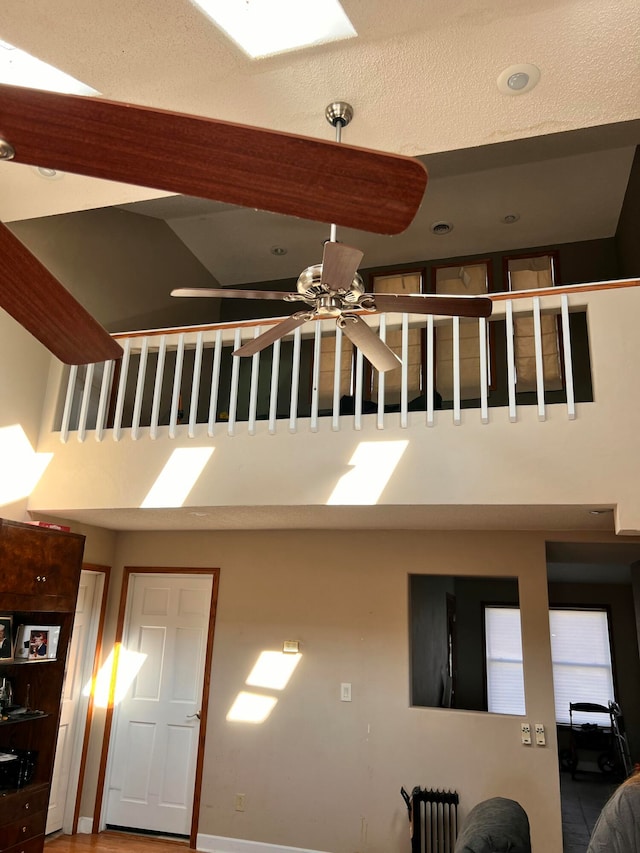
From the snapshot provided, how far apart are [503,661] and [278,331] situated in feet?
22.6

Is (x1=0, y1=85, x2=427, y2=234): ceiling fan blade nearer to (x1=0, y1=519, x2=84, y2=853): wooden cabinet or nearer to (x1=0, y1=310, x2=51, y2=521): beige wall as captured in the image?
(x1=0, y1=519, x2=84, y2=853): wooden cabinet

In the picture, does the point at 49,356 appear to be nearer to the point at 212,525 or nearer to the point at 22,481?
the point at 22,481

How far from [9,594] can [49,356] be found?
6.03 feet

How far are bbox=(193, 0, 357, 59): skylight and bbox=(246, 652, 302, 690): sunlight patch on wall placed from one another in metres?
4.39

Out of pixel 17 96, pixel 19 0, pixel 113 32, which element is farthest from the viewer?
pixel 113 32

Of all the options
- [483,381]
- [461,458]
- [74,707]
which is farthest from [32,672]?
[483,381]

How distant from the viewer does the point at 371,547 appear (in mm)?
5238

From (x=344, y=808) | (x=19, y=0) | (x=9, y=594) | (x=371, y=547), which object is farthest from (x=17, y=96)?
(x=344, y=808)

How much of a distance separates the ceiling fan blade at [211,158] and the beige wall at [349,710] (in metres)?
4.29

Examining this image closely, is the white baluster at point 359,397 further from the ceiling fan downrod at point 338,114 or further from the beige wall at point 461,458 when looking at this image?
the ceiling fan downrod at point 338,114

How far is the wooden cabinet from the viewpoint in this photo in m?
3.83

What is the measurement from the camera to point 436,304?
2.58 meters

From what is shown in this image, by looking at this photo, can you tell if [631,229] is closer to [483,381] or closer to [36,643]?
[483,381]

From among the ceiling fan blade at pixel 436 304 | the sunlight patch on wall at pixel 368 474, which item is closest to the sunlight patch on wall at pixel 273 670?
the sunlight patch on wall at pixel 368 474
